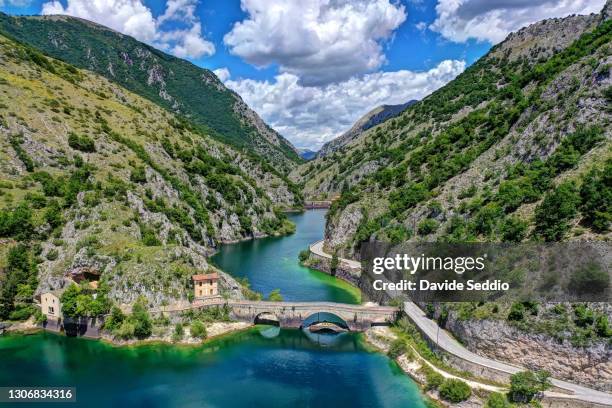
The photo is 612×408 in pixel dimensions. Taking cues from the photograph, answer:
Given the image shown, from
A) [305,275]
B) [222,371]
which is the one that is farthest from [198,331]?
[305,275]

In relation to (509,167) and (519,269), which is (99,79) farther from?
(519,269)

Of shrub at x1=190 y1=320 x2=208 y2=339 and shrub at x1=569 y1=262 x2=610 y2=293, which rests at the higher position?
shrub at x1=569 y1=262 x2=610 y2=293

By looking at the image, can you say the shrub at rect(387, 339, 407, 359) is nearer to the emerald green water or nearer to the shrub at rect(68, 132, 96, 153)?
the emerald green water

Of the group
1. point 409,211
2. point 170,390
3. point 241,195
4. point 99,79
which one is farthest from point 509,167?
point 99,79

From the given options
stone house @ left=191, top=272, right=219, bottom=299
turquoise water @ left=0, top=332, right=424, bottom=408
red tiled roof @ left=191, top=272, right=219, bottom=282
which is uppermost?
red tiled roof @ left=191, top=272, right=219, bottom=282

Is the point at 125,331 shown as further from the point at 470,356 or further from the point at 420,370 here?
the point at 470,356

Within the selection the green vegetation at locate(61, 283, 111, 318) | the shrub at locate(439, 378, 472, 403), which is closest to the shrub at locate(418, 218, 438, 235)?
the shrub at locate(439, 378, 472, 403)

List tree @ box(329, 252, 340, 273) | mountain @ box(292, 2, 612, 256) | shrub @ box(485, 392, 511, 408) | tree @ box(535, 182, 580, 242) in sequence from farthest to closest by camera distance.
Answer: tree @ box(329, 252, 340, 273) → mountain @ box(292, 2, 612, 256) → tree @ box(535, 182, 580, 242) → shrub @ box(485, 392, 511, 408)
